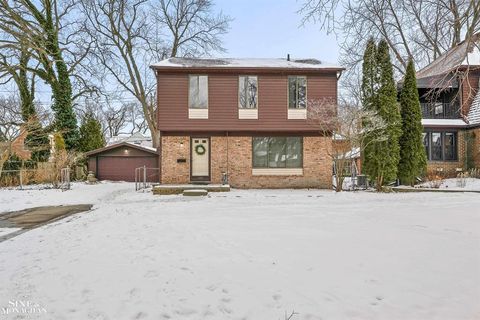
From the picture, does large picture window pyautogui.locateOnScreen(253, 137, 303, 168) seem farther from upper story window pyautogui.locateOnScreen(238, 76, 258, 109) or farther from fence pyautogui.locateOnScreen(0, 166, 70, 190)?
fence pyautogui.locateOnScreen(0, 166, 70, 190)

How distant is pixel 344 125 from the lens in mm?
12539

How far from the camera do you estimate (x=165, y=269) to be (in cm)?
400

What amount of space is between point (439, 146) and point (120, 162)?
64.0 ft

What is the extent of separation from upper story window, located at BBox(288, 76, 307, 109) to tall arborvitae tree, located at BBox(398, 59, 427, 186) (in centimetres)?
463

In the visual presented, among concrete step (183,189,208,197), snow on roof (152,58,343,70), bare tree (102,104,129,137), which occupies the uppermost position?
bare tree (102,104,129,137)

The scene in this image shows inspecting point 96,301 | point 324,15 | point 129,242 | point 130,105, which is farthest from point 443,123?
point 130,105

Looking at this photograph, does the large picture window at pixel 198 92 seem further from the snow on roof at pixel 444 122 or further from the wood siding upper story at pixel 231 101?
the snow on roof at pixel 444 122

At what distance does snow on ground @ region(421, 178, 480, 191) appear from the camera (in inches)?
520

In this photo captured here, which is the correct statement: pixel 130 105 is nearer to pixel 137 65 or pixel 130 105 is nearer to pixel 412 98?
pixel 137 65

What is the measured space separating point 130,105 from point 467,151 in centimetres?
3789

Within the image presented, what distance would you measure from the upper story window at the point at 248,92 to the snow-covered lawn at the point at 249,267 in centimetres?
772

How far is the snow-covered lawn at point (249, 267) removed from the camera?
3.09m

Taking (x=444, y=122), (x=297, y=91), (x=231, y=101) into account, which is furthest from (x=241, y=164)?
(x=444, y=122)

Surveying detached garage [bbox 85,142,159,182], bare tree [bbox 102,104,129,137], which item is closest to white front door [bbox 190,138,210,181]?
detached garage [bbox 85,142,159,182]
